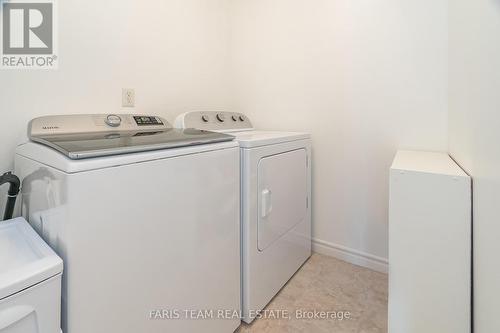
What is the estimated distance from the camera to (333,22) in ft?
6.22

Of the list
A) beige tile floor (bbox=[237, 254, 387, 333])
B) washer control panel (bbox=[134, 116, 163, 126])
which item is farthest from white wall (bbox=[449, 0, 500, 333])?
washer control panel (bbox=[134, 116, 163, 126])

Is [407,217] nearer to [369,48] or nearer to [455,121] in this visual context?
[455,121]

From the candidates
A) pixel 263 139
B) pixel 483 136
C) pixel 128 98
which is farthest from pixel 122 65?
pixel 483 136

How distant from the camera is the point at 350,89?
6.15ft

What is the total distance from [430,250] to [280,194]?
2.62ft

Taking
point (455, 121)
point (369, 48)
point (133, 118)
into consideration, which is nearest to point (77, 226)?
point (133, 118)

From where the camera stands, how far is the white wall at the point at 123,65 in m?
1.26

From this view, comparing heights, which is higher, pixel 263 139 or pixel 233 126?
pixel 233 126

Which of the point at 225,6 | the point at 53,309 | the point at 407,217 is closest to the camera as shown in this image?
the point at 53,309

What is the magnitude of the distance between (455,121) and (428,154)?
0.26m

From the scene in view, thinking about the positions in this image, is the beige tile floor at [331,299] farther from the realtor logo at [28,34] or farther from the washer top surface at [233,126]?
the realtor logo at [28,34]

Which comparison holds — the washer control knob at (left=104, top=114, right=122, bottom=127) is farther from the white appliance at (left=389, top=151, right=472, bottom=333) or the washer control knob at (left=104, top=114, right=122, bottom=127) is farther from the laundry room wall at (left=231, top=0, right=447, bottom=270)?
the white appliance at (left=389, top=151, right=472, bottom=333)

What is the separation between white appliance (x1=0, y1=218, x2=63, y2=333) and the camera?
593 mm

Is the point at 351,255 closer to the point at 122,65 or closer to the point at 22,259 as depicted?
the point at 22,259
